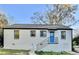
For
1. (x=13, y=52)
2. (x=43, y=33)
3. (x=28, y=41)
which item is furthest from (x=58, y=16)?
(x=13, y=52)

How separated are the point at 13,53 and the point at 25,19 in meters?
0.57

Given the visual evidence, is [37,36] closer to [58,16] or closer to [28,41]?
[28,41]

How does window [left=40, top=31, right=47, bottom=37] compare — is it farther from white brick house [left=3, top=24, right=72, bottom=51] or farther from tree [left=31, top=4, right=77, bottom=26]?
tree [left=31, top=4, right=77, bottom=26]

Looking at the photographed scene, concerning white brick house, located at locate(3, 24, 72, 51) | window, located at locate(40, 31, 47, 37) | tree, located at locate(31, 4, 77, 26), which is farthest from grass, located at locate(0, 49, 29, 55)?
tree, located at locate(31, 4, 77, 26)

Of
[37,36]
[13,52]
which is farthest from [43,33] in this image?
[13,52]

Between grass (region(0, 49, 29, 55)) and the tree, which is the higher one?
the tree

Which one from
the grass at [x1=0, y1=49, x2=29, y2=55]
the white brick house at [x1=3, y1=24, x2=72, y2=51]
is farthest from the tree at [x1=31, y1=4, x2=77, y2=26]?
the grass at [x1=0, y1=49, x2=29, y2=55]

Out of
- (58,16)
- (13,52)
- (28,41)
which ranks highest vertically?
(58,16)

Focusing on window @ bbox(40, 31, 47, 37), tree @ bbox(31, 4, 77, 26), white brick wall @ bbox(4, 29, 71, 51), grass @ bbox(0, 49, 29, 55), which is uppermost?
tree @ bbox(31, 4, 77, 26)

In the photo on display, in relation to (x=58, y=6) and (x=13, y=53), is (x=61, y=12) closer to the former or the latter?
(x=58, y=6)

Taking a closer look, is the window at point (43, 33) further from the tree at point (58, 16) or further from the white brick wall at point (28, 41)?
the tree at point (58, 16)

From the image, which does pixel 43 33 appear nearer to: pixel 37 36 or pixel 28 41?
pixel 37 36

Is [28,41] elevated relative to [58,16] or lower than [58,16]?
lower
